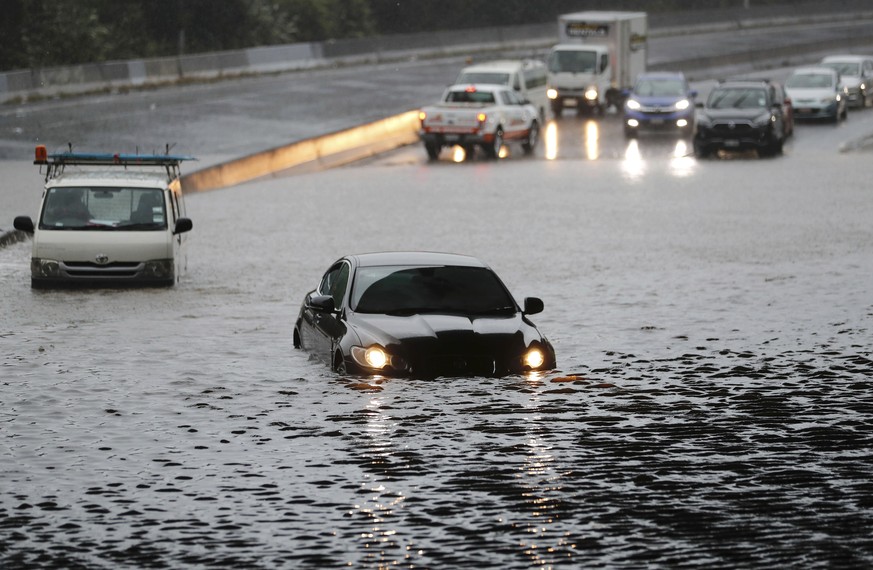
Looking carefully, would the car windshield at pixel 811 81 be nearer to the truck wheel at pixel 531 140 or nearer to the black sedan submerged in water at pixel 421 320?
the truck wheel at pixel 531 140

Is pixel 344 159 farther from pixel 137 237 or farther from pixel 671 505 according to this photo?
pixel 671 505

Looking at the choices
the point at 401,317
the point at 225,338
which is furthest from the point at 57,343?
the point at 401,317

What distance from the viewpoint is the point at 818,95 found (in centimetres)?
4862

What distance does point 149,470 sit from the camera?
1084 cm

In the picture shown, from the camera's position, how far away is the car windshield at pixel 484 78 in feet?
154

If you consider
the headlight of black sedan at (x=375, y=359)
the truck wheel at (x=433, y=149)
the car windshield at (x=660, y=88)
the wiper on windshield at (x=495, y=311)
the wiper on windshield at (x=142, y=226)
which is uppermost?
the car windshield at (x=660, y=88)

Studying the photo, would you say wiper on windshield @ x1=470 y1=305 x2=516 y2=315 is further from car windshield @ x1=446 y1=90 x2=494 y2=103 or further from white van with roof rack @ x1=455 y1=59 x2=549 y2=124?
white van with roof rack @ x1=455 y1=59 x2=549 y2=124

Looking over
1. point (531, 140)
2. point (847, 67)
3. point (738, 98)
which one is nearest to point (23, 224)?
point (531, 140)

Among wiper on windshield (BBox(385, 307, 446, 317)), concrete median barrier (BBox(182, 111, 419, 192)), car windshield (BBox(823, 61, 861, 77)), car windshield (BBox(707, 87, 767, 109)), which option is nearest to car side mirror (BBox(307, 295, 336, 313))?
wiper on windshield (BBox(385, 307, 446, 317))

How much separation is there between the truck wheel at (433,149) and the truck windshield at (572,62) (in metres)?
12.8

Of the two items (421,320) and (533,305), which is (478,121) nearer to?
(533,305)

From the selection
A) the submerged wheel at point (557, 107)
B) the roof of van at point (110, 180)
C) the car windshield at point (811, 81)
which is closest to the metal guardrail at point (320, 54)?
the submerged wheel at point (557, 107)

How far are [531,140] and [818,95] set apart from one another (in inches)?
430

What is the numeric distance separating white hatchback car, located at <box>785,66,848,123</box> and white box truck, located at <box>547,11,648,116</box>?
5.96 meters
